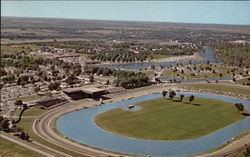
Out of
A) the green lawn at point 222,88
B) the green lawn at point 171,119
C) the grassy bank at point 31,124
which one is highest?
the green lawn at point 222,88

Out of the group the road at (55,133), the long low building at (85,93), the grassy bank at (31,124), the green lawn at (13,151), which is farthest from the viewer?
the long low building at (85,93)

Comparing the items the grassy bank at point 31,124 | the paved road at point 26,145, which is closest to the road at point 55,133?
the grassy bank at point 31,124

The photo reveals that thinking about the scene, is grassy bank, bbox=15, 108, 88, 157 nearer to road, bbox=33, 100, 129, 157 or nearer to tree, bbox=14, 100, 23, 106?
road, bbox=33, 100, 129, 157

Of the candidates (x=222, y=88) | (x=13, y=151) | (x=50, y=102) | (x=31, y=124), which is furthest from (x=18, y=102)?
(x=222, y=88)

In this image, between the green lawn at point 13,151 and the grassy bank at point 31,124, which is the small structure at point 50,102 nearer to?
the grassy bank at point 31,124

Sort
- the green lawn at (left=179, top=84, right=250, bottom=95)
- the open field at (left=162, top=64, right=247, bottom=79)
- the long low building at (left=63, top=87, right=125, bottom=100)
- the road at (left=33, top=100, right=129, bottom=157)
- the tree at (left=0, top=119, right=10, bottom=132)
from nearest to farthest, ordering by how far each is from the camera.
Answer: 1. the road at (left=33, top=100, right=129, bottom=157)
2. the tree at (left=0, top=119, right=10, bottom=132)
3. the long low building at (left=63, top=87, right=125, bottom=100)
4. the green lawn at (left=179, top=84, right=250, bottom=95)
5. the open field at (left=162, top=64, right=247, bottom=79)

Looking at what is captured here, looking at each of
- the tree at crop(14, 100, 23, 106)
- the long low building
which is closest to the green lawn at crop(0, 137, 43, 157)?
the tree at crop(14, 100, 23, 106)

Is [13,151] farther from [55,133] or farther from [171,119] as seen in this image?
[171,119]
